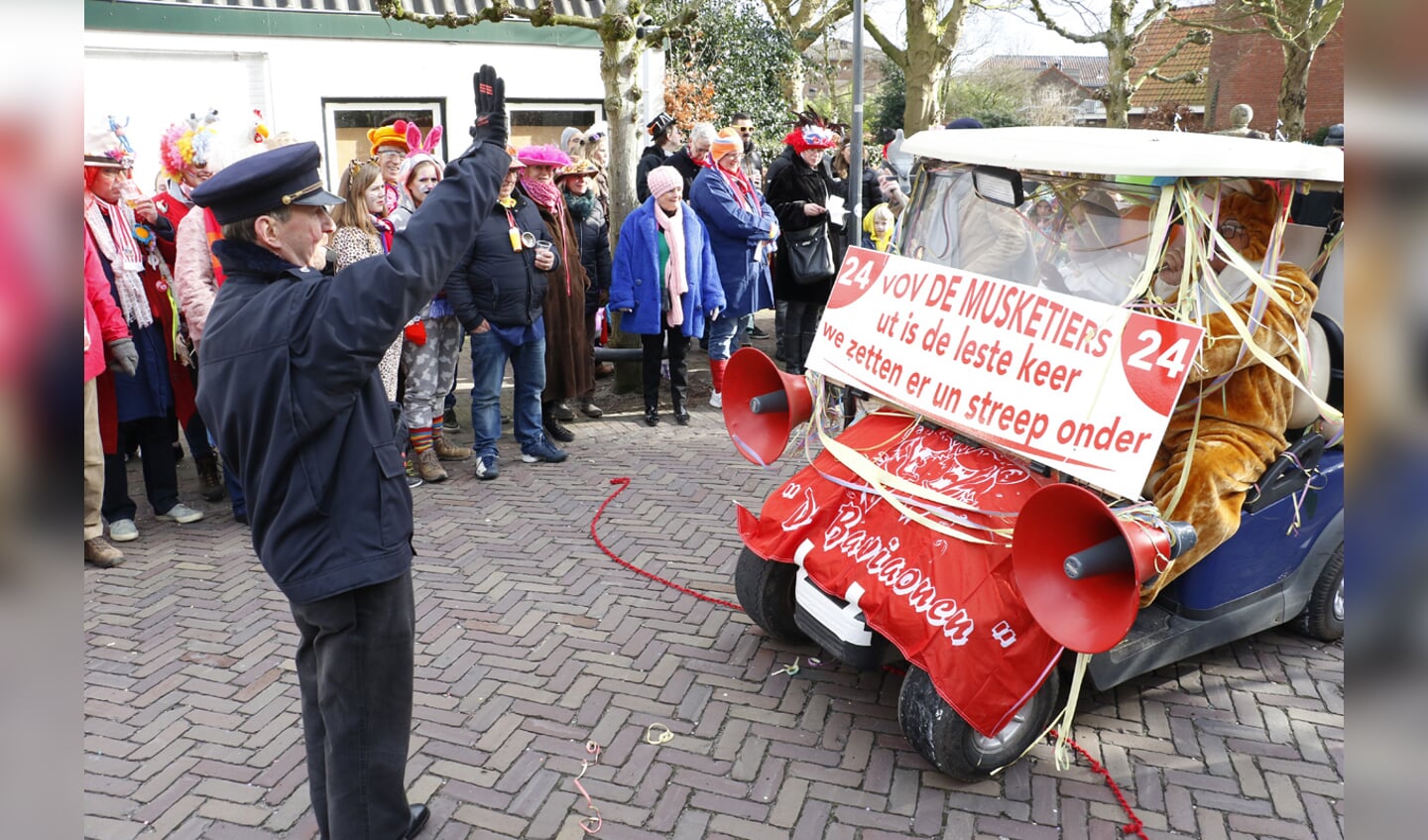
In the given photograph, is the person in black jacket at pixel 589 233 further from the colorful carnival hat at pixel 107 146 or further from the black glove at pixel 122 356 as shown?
the black glove at pixel 122 356

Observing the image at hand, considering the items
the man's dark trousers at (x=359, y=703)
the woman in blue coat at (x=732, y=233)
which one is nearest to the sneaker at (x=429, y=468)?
the woman in blue coat at (x=732, y=233)

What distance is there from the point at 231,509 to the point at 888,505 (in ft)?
14.7

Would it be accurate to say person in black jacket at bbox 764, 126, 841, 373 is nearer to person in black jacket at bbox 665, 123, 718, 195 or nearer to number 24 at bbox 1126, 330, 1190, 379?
person in black jacket at bbox 665, 123, 718, 195

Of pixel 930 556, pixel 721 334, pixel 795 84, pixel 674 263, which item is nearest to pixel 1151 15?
pixel 795 84

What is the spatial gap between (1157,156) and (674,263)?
4695 millimetres

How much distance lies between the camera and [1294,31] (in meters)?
15.0

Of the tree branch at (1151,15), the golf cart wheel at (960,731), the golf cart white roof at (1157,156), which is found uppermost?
the tree branch at (1151,15)

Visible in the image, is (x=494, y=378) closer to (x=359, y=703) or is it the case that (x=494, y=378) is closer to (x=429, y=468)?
(x=429, y=468)

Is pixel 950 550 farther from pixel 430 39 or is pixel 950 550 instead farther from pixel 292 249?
pixel 430 39

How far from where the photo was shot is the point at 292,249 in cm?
272

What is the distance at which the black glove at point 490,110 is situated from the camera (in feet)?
9.29

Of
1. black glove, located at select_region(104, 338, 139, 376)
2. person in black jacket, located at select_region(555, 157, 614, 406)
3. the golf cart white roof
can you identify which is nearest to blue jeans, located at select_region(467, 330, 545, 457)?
person in black jacket, located at select_region(555, 157, 614, 406)

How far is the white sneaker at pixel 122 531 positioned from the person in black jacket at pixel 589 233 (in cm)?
343
